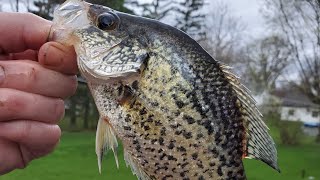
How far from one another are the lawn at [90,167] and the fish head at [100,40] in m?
9.79

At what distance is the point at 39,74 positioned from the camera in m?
2.20

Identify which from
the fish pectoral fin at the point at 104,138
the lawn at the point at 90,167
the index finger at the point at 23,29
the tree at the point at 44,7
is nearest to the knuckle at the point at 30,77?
the index finger at the point at 23,29

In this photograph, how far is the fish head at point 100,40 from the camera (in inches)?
93.7

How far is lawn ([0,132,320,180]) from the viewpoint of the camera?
51.3 feet

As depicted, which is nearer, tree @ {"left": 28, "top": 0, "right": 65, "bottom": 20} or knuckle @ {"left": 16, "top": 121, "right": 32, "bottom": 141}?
knuckle @ {"left": 16, "top": 121, "right": 32, "bottom": 141}

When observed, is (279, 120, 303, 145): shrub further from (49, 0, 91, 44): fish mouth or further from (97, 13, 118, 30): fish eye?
(49, 0, 91, 44): fish mouth

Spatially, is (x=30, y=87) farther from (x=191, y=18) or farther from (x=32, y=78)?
(x=191, y=18)

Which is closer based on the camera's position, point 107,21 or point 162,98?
point 162,98

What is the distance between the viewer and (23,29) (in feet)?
7.87

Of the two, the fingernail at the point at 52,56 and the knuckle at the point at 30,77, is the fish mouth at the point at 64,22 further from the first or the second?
the knuckle at the point at 30,77

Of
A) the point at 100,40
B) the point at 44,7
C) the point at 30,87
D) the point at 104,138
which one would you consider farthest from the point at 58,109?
the point at 44,7

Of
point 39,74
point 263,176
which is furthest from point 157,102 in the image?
point 263,176

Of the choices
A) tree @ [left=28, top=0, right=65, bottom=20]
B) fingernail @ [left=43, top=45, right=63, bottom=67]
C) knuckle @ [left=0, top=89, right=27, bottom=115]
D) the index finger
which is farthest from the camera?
tree @ [left=28, top=0, right=65, bottom=20]

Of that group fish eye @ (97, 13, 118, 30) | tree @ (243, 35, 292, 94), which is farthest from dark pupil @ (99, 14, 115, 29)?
tree @ (243, 35, 292, 94)
